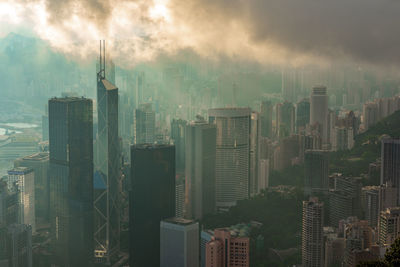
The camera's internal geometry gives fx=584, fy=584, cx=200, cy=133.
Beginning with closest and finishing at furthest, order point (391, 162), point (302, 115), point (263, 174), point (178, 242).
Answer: point (178, 242), point (391, 162), point (263, 174), point (302, 115)

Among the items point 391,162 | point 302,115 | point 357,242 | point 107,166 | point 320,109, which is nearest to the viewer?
point 357,242

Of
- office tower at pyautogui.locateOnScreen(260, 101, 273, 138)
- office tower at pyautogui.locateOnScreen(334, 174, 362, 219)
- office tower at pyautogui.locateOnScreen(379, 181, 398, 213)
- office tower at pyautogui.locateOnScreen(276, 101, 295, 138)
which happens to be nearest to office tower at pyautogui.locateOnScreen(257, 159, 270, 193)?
office tower at pyautogui.locateOnScreen(260, 101, 273, 138)

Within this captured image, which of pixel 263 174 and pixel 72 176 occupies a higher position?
pixel 72 176

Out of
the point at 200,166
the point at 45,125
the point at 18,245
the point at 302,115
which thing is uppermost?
the point at 302,115

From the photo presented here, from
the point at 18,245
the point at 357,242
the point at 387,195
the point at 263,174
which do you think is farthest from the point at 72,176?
the point at 387,195

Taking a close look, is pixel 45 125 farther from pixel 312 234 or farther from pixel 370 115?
pixel 370 115

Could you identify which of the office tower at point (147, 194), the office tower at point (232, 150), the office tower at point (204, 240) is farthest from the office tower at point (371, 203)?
the office tower at point (147, 194)

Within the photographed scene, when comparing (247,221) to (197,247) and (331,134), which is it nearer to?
(197,247)
